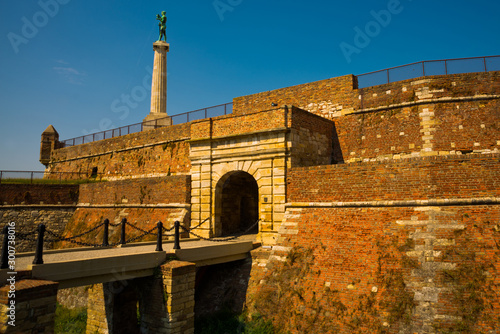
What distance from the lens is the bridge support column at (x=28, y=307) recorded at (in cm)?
718

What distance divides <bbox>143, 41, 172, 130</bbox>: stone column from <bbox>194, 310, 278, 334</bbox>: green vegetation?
20.3 metres

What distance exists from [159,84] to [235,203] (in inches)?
648

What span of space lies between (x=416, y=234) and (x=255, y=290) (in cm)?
504

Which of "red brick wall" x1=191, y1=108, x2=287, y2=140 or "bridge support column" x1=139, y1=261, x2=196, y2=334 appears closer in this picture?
"bridge support column" x1=139, y1=261, x2=196, y2=334

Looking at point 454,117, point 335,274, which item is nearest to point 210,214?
point 335,274

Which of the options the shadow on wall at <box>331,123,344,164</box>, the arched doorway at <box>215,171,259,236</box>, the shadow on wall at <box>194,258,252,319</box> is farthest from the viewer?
the shadow on wall at <box>331,123,344,164</box>

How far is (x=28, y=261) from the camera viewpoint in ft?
30.2

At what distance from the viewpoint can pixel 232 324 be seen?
11.0 meters

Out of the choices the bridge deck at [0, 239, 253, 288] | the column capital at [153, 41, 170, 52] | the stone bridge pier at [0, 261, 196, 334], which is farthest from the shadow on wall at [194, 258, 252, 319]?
the column capital at [153, 41, 170, 52]

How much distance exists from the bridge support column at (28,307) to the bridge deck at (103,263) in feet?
1.55

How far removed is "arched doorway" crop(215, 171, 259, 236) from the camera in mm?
15531

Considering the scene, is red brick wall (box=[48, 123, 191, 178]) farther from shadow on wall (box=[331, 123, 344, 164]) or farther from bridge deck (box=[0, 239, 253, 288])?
bridge deck (box=[0, 239, 253, 288])

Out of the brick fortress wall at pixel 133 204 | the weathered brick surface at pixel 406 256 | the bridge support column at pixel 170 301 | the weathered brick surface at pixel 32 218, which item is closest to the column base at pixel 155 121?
the brick fortress wall at pixel 133 204

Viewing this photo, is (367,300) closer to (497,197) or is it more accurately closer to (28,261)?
(497,197)
